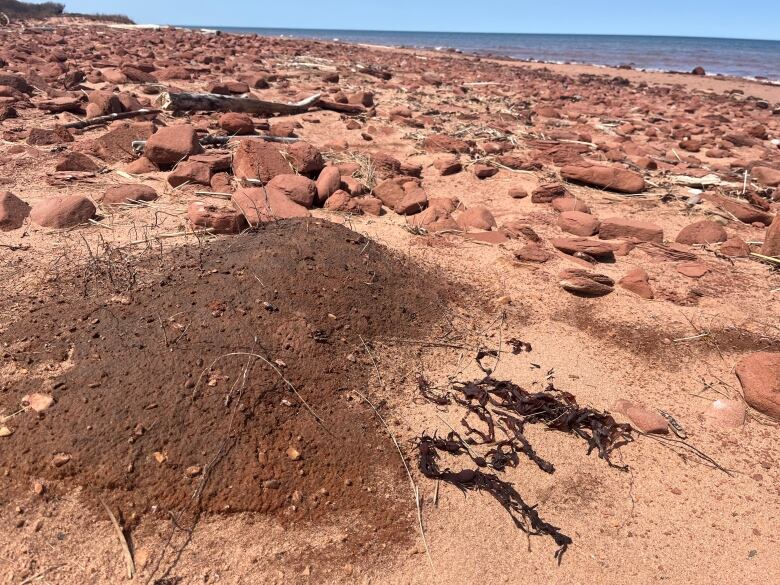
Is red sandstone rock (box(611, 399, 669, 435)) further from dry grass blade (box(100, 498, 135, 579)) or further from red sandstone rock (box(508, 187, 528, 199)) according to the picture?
red sandstone rock (box(508, 187, 528, 199))

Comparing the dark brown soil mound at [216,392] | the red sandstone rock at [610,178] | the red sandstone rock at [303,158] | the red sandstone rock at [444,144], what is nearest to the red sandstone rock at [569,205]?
the red sandstone rock at [610,178]

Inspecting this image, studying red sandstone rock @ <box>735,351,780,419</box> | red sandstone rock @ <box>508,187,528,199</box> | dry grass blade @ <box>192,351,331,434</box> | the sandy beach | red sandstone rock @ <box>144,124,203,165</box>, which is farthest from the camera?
red sandstone rock @ <box>508,187,528,199</box>

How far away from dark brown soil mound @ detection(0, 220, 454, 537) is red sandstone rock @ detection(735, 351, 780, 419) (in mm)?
1446

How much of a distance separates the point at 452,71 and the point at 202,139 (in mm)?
9350

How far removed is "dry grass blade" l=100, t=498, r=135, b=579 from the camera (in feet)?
5.20

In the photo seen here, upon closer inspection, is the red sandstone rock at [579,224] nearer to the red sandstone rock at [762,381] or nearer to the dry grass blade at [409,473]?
the red sandstone rock at [762,381]

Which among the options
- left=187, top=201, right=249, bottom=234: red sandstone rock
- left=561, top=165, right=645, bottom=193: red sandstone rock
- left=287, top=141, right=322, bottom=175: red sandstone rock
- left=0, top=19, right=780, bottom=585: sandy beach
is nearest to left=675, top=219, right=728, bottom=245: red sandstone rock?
left=0, top=19, right=780, bottom=585: sandy beach

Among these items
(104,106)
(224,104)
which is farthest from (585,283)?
(104,106)

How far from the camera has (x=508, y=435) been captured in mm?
2217

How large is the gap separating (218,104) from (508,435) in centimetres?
488

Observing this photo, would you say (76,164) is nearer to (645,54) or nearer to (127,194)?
(127,194)

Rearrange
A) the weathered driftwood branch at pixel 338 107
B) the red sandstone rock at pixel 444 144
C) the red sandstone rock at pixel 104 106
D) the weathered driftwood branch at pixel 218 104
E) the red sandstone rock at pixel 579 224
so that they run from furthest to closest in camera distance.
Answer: the weathered driftwood branch at pixel 338 107 → the red sandstone rock at pixel 444 144 → the weathered driftwood branch at pixel 218 104 → the red sandstone rock at pixel 104 106 → the red sandstone rock at pixel 579 224

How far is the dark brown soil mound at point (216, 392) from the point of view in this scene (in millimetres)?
1789

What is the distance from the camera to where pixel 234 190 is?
3.95 meters
